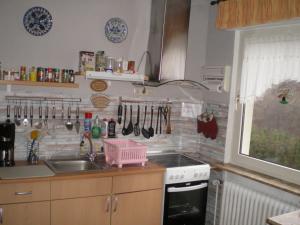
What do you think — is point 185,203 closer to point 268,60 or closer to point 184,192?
point 184,192

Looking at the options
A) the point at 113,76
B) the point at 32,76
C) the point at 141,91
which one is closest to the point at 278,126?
the point at 141,91

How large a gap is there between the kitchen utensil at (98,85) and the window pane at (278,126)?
4.66ft

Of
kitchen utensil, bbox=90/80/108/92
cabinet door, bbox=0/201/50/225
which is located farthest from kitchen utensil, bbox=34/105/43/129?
cabinet door, bbox=0/201/50/225

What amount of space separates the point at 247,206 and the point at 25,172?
6.00 ft

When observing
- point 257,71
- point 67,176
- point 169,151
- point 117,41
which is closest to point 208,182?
point 169,151

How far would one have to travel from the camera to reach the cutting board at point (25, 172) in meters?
2.33

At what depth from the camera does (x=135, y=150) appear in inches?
113

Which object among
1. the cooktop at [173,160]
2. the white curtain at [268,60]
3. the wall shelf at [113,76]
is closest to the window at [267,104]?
the white curtain at [268,60]

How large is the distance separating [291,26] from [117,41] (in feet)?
5.03

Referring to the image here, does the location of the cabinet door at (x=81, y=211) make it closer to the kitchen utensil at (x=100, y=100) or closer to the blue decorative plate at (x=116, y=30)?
the kitchen utensil at (x=100, y=100)

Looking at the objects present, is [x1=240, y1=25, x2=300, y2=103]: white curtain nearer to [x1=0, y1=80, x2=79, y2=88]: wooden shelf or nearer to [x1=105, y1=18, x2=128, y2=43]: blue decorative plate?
[x1=105, y1=18, x2=128, y2=43]: blue decorative plate

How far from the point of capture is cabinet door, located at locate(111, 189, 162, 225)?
8.78 feet

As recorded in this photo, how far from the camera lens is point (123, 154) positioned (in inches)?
110

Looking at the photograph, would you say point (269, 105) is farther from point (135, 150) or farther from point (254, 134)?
point (135, 150)
